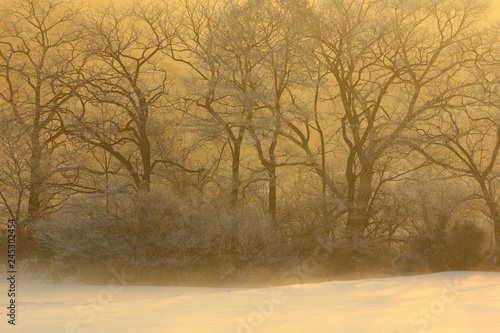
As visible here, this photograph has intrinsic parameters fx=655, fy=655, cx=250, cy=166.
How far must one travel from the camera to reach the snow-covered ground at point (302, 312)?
6.14 metres

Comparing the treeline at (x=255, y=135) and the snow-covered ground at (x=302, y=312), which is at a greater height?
the treeline at (x=255, y=135)

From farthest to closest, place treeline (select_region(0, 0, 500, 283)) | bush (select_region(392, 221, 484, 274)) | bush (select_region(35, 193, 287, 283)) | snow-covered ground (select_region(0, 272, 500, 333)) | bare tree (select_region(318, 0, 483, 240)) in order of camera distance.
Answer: bare tree (select_region(318, 0, 483, 240)) → treeline (select_region(0, 0, 500, 283)) → bush (select_region(35, 193, 287, 283)) → bush (select_region(392, 221, 484, 274)) → snow-covered ground (select_region(0, 272, 500, 333))

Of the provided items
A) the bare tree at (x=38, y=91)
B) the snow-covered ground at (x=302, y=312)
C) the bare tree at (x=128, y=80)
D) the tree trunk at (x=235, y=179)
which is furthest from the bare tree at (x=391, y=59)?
the bare tree at (x=38, y=91)

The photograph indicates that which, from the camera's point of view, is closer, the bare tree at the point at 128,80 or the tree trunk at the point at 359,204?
the tree trunk at the point at 359,204

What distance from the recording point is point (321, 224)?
15211 millimetres

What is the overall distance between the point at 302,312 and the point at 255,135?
904 cm

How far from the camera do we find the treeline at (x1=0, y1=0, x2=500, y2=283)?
14.2 m

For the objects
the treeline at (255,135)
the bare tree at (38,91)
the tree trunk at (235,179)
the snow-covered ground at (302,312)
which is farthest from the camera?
the bare tree at (38,91)

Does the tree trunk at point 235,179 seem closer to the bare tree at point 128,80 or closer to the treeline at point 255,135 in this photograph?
the treeline at point 255,135

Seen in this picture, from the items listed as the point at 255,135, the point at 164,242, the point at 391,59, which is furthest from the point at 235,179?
the point at 391,59

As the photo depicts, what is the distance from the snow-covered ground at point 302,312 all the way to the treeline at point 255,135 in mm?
4299

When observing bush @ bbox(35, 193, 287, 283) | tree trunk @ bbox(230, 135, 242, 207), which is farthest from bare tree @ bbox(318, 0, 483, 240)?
bush @ bbox(35, 193, 287, 283)

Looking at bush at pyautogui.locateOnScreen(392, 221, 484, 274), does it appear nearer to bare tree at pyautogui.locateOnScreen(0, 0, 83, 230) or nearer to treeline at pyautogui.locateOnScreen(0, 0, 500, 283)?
treeline at pyautogui.locateOnScreen(0, 0, 500, 283)

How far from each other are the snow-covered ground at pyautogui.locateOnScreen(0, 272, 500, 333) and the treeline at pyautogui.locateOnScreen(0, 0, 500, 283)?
14.1ft
